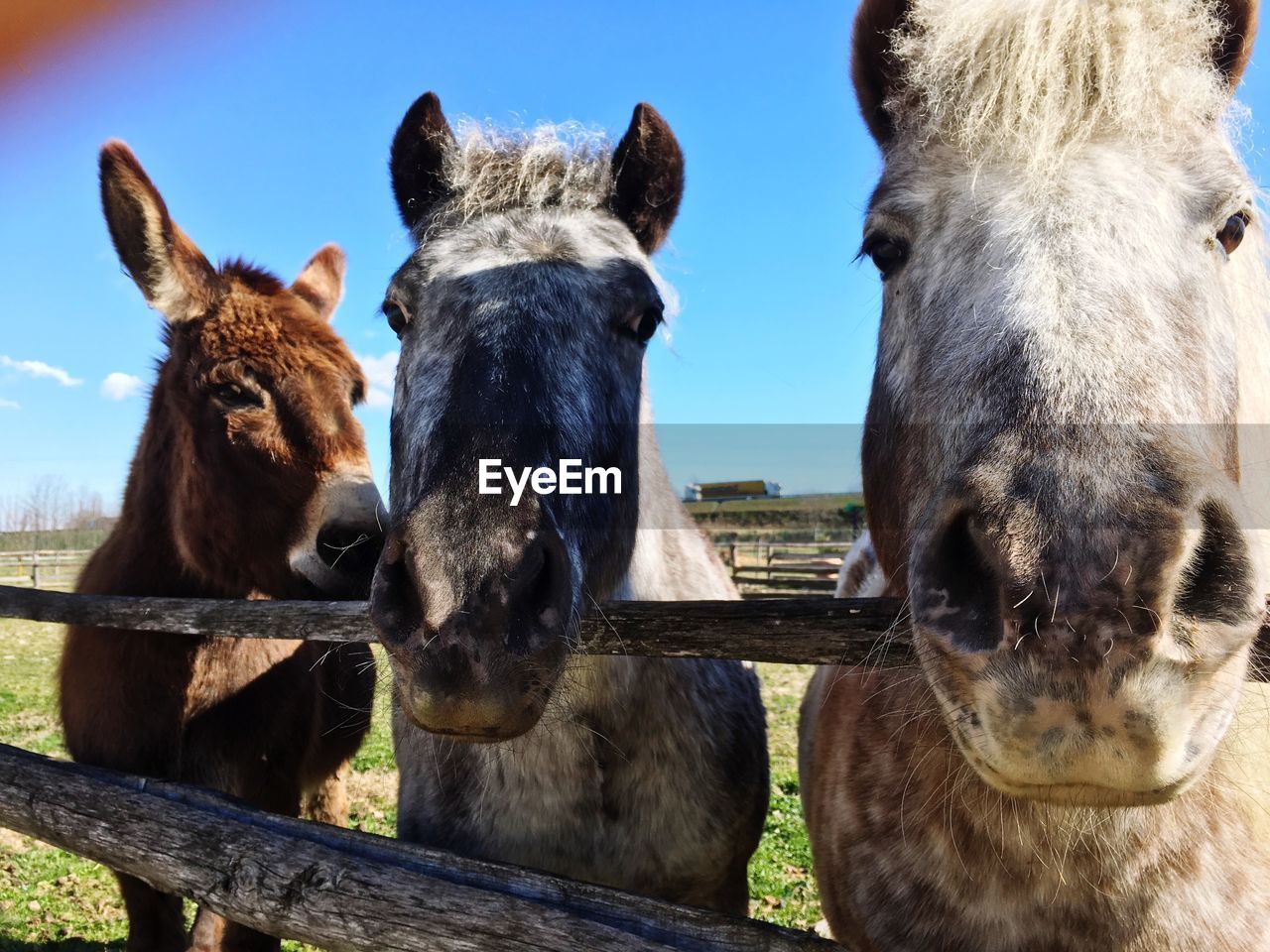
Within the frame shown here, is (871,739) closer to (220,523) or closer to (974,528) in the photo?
(974,528)

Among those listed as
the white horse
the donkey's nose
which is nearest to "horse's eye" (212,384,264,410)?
the donkey's nose

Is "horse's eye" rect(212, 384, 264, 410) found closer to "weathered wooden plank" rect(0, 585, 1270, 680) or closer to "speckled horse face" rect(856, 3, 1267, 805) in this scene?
"weathered wooden plank" rect(0, 585, 1270, 680)

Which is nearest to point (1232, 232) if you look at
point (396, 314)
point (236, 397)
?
point (396, 314)

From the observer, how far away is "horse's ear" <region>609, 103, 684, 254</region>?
3.17m

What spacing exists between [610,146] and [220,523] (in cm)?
247

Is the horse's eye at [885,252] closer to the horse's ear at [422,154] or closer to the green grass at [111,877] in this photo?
the horse's ear at [422,154]

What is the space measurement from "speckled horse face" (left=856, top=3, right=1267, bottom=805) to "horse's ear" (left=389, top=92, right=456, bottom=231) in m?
1.64

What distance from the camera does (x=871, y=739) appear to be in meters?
2.59

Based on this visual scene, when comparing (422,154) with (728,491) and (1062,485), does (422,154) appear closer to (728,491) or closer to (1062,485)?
(1062,485)

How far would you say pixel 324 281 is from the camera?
546cm

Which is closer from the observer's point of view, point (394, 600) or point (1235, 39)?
point (394, 600)

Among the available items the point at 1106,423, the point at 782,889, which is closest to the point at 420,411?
the point at 1106,423

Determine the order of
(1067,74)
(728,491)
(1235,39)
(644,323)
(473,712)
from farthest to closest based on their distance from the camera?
(728,491)
(644,323)
(1235,39)
(1067,74)
(473,712)

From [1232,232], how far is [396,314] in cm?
259
